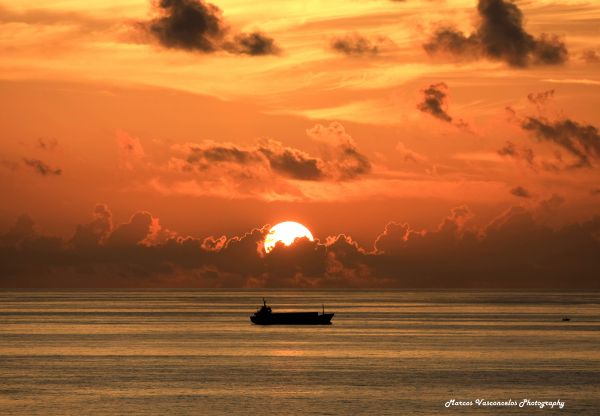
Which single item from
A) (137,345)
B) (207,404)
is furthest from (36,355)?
(207,404)

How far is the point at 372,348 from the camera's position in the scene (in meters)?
178

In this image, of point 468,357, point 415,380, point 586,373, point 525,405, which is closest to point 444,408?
point 525,405

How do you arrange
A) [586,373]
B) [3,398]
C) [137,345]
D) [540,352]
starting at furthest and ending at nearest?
[137,345], [540,352], [586,373], [3,398]

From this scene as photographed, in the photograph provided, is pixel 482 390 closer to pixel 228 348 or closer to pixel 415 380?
pixel 415 380

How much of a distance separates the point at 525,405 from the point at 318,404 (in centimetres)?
2116

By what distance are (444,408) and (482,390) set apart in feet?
52.2

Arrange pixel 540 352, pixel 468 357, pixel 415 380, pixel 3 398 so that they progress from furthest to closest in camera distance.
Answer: pixel 540 352, pixel 468 357, pixel 415 380, pixel 3 398

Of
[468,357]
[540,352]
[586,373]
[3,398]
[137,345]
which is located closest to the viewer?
[3,398]

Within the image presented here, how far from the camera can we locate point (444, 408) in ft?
335

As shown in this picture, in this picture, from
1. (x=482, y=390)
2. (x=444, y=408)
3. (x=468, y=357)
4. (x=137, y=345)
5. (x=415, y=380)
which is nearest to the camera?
(x=444, y=408)

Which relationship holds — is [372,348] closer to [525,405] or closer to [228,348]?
[228,348]

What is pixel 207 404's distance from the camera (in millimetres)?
105375

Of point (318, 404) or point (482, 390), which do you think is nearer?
point (318, 404)

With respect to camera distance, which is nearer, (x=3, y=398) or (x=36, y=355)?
(x=3, y=398)
